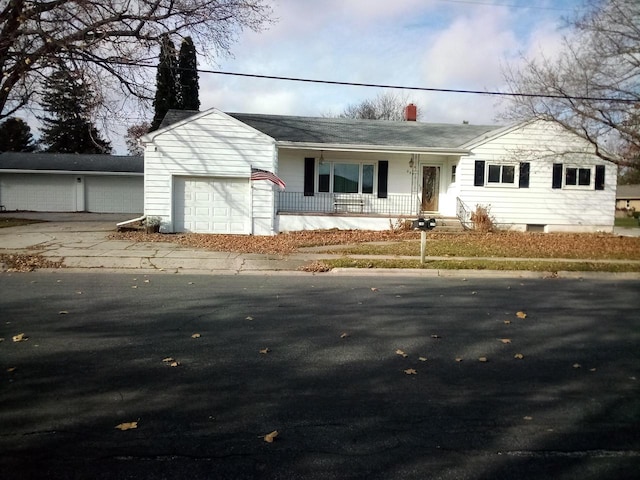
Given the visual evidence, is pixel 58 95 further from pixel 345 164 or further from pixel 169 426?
pixel 169 426

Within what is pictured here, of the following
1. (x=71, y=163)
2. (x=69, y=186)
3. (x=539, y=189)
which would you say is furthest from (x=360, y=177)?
(x=71, y=163)

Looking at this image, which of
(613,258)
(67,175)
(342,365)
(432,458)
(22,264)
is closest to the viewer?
(432,458)

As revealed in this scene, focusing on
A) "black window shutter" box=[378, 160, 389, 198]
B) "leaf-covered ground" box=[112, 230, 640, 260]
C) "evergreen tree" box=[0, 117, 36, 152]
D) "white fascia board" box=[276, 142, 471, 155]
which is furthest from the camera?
"evergreen tree" box=[0, 117, 36, 152]

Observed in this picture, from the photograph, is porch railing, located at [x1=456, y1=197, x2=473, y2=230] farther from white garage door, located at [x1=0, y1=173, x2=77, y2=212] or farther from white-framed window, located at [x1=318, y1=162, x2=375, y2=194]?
white garage door, located at [x1=0, y1=173, x2=77, y2=212]

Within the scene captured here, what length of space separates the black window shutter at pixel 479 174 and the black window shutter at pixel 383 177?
3848mm

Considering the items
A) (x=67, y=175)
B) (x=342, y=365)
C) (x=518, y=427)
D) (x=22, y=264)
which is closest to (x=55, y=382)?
(x=342, y=365)

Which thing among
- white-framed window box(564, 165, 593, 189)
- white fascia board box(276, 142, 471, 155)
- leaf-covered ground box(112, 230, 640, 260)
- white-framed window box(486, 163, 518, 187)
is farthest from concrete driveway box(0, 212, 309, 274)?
white-framed window box(564, 165, 593, 189)

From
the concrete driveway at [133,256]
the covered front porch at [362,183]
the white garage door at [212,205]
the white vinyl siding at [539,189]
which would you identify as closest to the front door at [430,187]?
the covered front porch at [362,183]

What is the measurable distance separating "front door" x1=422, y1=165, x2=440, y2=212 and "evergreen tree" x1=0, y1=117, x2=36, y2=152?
140 feet

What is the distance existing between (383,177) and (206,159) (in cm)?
807

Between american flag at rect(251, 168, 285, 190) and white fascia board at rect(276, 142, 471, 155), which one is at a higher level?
white fascia board at rect(276, 142, 471, 155)

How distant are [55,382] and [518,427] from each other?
13.5 feet

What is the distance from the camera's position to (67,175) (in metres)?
32.9

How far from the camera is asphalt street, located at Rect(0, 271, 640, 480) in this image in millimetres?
3479
